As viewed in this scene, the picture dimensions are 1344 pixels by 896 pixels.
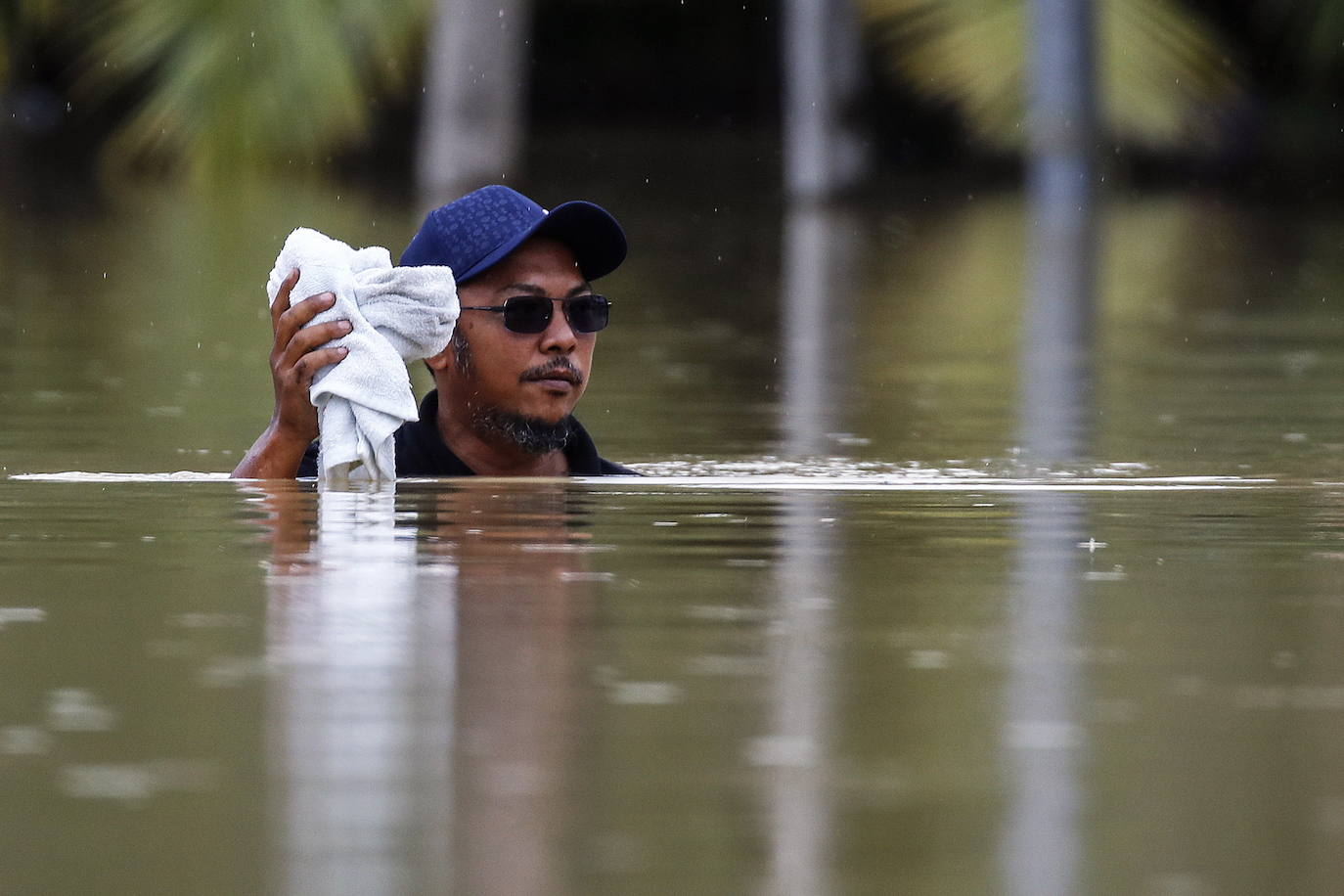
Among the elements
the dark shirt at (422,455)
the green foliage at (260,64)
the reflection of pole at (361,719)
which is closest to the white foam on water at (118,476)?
the dark shirt at (422,455)

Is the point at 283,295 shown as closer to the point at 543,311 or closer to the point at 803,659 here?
the point at 543,311

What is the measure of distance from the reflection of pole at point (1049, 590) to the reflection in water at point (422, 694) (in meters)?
0.50

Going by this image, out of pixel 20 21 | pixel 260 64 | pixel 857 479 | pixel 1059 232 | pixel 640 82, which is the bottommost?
pixel 857 479

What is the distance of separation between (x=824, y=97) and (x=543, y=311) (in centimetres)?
1857

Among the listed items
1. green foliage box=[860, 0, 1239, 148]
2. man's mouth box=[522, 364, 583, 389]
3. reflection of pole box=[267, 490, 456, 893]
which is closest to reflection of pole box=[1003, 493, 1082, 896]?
reflection of pole box=[267, 490, 456, 893]

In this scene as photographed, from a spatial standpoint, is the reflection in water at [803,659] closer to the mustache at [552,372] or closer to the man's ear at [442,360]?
the mustache at [552,372]

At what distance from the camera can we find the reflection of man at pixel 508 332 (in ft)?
20.8

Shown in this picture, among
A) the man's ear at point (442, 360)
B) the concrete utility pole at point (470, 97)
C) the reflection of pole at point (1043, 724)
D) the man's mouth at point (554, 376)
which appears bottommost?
the reflection of pole at point (1043, 724)

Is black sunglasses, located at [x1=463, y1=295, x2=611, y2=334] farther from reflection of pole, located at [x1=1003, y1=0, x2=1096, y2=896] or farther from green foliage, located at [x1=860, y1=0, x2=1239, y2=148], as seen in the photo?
green foliage, located at [x1=860, y1=0, x2=1239, y2=148]

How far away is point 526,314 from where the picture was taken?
6.35 metres

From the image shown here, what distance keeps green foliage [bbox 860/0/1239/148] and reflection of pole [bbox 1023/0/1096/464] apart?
500 millimetres

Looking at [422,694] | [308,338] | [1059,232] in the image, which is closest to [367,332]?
[308,338]

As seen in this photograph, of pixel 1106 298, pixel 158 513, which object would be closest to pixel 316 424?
pixel 158 513

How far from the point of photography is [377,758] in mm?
3688
